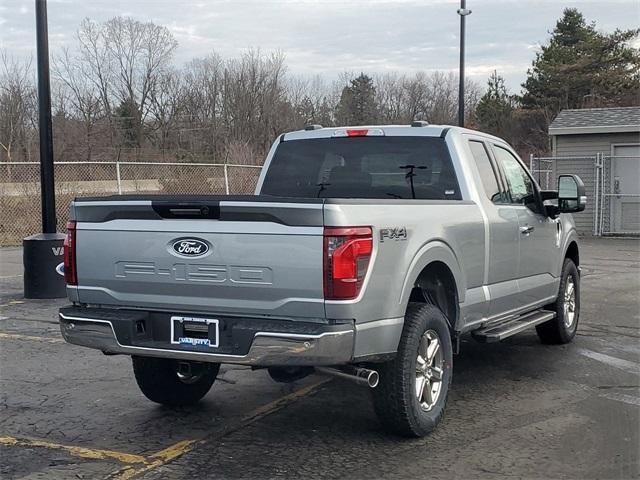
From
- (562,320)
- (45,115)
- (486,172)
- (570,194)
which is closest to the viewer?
(486,172)

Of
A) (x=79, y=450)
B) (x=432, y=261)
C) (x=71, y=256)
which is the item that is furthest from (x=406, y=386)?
(x=71, y=256)

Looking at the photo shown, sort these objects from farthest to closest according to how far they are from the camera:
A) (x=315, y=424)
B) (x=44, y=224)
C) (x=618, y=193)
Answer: (x=618, y=193)
(x=44, y=224)
(x=315, y=424)

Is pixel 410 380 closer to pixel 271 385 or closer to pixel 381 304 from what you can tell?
pixel 381 304

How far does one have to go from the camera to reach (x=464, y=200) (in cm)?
548

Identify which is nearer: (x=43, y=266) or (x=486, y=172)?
(x=486, y=172)

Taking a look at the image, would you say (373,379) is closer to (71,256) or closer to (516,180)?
(71,256)

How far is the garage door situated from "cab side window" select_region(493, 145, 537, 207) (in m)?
13.6

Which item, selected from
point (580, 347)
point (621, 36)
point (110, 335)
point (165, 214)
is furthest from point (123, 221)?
point (621, 36)

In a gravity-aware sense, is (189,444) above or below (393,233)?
below

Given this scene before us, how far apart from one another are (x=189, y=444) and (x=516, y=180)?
3.68m

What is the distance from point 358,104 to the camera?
182ft

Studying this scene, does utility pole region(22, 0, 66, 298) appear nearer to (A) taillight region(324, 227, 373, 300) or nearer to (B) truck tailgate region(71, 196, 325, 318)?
(B) truck tailgate region(71, 196, 325, 318)

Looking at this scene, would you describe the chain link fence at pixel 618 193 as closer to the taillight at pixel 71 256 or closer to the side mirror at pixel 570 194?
the side mirror at pixel 570 194

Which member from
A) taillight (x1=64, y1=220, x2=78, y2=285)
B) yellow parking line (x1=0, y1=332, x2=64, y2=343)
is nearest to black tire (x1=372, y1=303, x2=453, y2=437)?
taillight (x1=64, y1=220, x2=78, y2=285)
